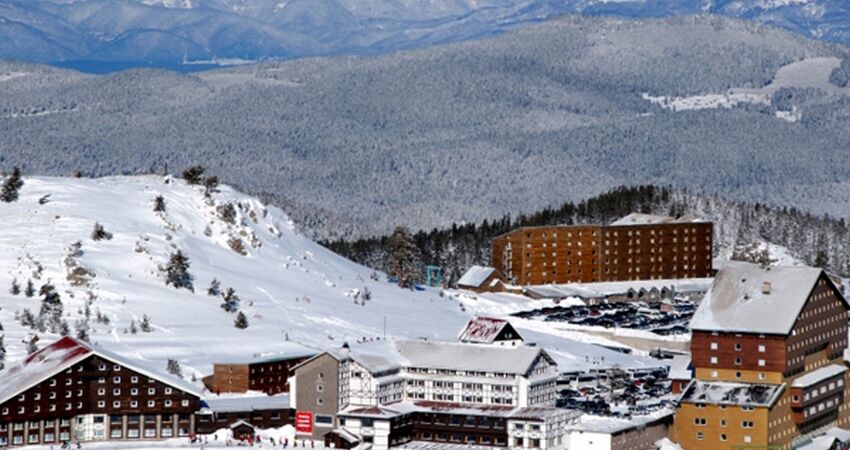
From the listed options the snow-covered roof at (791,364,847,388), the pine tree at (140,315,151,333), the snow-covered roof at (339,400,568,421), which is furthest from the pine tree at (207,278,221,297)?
the snow-covered roof at (791,364,847,388)

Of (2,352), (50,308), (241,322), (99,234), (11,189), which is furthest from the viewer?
(11,189)

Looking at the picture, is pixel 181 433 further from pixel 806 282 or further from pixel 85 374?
pixel 806 282

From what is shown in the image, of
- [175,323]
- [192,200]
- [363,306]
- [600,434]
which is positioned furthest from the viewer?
[192,200]

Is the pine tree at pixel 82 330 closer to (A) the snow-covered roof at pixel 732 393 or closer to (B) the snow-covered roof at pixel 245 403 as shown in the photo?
(B) the snow-covered roof at pixel 245 403

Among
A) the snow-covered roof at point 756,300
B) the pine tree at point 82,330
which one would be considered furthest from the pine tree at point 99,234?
the snow-covered roof at point 756,300

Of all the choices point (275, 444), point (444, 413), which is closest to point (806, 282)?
point (444, 413)

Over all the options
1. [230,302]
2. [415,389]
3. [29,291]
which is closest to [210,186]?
[230,302]

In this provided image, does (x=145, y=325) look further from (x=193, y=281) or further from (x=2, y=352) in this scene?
(x=193, y=281)
